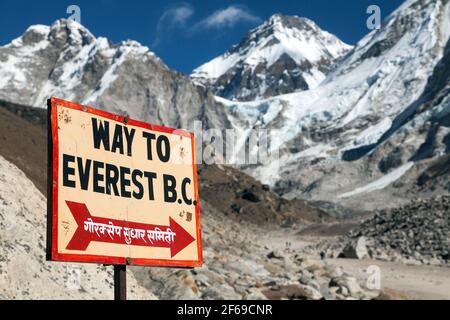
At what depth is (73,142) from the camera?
7.50m

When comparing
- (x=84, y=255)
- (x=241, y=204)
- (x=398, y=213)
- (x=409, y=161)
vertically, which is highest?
(x=409, y=161)

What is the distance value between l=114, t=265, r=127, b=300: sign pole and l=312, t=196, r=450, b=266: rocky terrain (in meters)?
42.8

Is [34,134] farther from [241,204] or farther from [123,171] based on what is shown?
[123,171]

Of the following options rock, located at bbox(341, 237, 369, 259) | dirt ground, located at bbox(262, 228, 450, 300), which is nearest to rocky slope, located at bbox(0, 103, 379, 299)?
dirt ground, located at bbox(262, 228, 450, 300)

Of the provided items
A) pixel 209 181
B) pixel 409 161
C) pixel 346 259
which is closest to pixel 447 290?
pixel 346 259

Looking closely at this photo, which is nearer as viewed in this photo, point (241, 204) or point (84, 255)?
point (84, 255)

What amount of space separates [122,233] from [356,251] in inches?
1903

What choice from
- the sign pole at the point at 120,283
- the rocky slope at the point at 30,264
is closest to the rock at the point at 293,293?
the rocky slope at the point at 30,264

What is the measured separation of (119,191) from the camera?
7883 millimetres

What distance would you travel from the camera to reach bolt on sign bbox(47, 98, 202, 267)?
7352 mm

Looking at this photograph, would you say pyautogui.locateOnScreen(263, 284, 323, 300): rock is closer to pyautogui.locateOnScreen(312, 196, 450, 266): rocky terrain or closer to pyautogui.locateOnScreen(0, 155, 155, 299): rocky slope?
pyautogui.locateOnScreen(0, 155, 155, 299): rocky slope

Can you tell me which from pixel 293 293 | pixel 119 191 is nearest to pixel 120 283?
pixel 119 191

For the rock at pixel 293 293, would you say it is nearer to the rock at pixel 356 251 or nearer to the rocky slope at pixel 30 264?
the rocky slope at pixel 30 264
